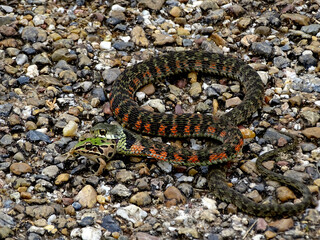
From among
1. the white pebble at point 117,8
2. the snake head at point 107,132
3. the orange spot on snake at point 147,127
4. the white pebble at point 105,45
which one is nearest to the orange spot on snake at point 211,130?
the orange spot on snake at point 147,127

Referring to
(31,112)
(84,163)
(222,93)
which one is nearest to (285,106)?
(222,93)

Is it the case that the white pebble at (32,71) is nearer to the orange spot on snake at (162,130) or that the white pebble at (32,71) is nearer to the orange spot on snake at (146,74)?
the orange spot on snake at (146,74)

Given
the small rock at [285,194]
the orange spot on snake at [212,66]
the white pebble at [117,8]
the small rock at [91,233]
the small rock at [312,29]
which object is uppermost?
the small rock at [312,29]

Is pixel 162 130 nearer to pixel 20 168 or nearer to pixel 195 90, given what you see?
pixel 195 90

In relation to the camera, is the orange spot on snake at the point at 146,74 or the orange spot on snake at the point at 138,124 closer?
the orange spot on snake at the point at 138,124

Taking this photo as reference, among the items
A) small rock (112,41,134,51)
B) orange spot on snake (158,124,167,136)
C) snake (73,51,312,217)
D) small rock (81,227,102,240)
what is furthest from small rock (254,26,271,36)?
small rock (81,227,102,240)

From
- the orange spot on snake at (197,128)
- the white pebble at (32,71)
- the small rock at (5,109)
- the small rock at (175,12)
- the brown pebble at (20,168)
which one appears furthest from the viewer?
the small rock at (175,12)

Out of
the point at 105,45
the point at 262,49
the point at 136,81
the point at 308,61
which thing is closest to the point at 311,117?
the point at 308,61
